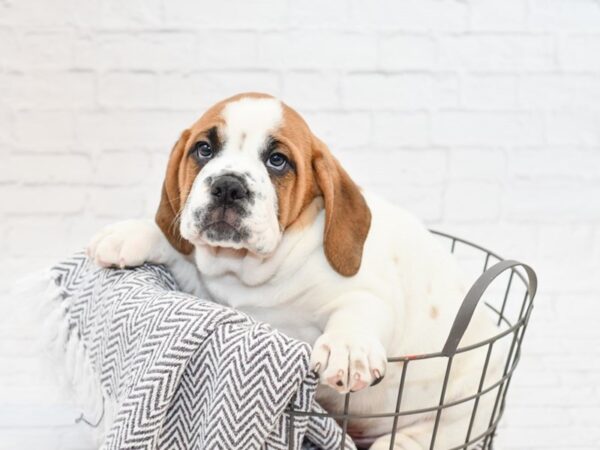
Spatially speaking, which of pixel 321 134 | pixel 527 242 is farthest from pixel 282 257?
pixel 527 242

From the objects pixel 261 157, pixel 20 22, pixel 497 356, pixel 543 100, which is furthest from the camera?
pixel 543 100

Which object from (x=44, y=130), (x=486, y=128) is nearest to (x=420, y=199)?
(x=486, y=128)

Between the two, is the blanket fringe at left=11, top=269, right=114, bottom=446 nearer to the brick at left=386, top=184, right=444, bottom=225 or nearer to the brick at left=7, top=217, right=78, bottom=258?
the brick at left=7, top=217, right=78, bottom=258

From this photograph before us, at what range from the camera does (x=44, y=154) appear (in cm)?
220

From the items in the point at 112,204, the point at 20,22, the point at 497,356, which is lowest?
the point at 497,356

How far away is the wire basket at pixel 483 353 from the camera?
3.94 feet

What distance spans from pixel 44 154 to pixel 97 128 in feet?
0.52

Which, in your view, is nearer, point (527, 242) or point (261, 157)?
point (261, 157)

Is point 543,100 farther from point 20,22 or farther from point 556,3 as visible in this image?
point 20,22

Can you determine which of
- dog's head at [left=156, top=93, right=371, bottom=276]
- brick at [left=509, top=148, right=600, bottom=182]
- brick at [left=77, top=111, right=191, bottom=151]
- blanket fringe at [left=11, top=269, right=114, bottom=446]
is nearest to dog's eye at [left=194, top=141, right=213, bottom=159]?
dog's head at [left=156, top=93, right=371, bottom=276]

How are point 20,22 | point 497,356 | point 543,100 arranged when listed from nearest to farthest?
point 497,356, point 20,22, point 543,100

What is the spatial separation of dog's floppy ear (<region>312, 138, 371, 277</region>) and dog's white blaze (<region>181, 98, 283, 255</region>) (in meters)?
0.09

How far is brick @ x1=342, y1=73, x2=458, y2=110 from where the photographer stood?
220 cm

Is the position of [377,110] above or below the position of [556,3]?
below
